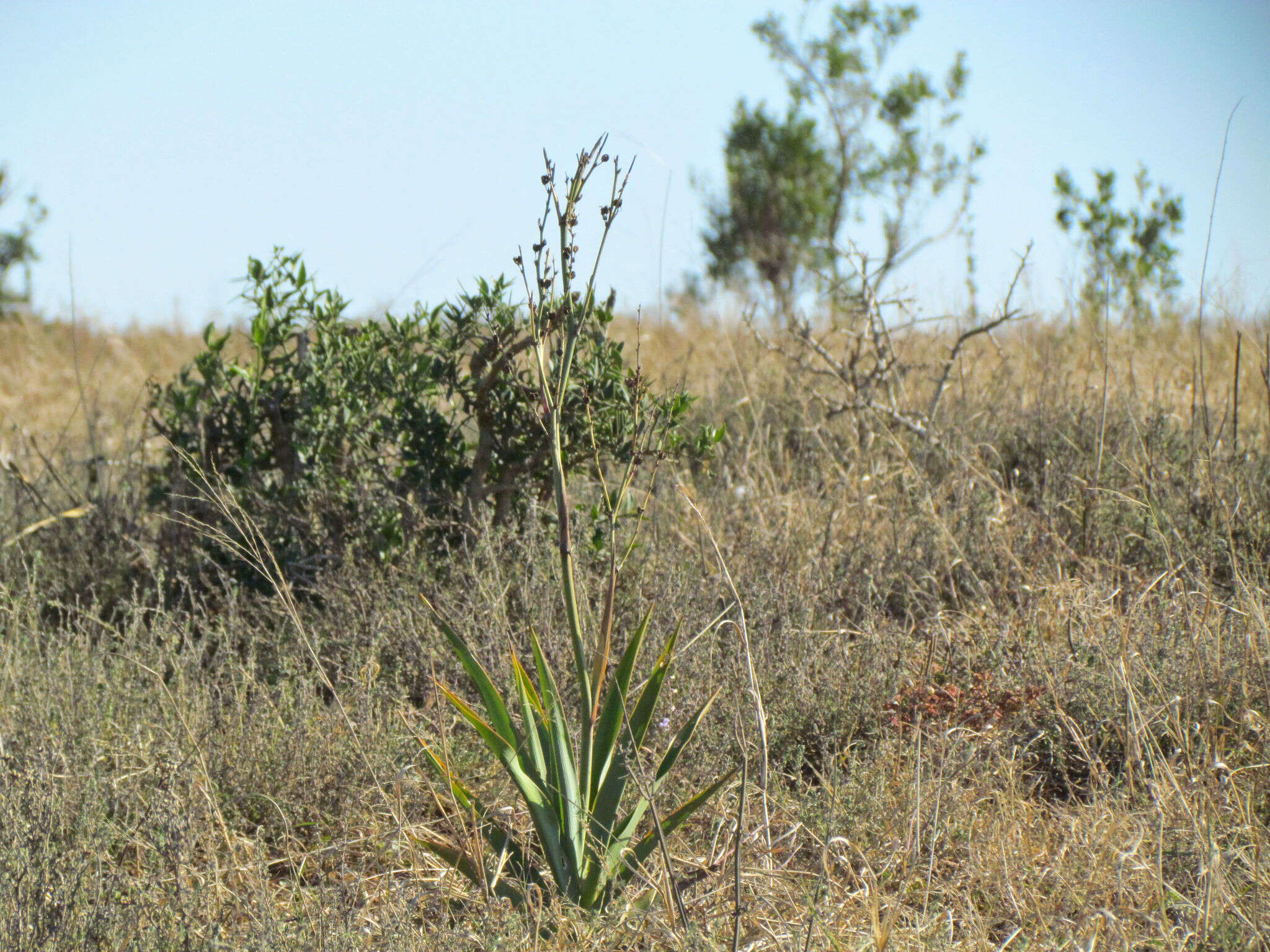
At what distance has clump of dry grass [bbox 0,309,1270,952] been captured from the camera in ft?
6.10

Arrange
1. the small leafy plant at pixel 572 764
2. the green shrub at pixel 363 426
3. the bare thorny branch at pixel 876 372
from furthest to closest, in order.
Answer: the bare thorny branch at pixel 876 372
the green shrub at pixel 363 426
the small leafy plant at pixel 572 764

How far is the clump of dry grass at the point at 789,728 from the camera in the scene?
1.86 metres

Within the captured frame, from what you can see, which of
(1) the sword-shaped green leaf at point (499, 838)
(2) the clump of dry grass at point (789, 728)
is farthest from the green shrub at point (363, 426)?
(1) the sword-shaped green leaf at point (499, 838)

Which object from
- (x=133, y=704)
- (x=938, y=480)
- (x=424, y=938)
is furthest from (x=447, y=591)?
(x=938, y=480)

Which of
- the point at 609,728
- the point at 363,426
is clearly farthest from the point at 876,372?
the point at 609,728

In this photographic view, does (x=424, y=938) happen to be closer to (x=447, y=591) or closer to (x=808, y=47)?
(x=447, y=591)

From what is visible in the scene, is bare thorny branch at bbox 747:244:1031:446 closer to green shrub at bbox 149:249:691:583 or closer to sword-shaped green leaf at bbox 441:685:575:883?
green shrub at bbox 149:249:691:583

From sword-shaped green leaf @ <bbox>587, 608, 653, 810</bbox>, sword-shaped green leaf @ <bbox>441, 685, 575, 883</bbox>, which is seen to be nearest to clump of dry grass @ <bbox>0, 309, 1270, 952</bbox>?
sword-shaped green leaf @ <bbox>441, 685, 575, 883</bbox>

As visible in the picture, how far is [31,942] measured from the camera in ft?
5.42

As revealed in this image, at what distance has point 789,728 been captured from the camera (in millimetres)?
2641

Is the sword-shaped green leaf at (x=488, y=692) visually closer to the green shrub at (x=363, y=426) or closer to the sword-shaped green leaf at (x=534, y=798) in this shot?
the sword-shaped green leaf at (x=534, y=798)

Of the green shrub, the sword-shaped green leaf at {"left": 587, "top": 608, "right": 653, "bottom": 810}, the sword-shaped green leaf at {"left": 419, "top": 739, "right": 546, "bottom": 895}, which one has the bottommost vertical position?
the sword-shaped green leaf at {"left": 419, "top": 739, "right": 546, "bottom": 895}

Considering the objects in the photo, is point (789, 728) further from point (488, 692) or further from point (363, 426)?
point (363, 426)

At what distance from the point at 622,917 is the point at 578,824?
0.19 meters
